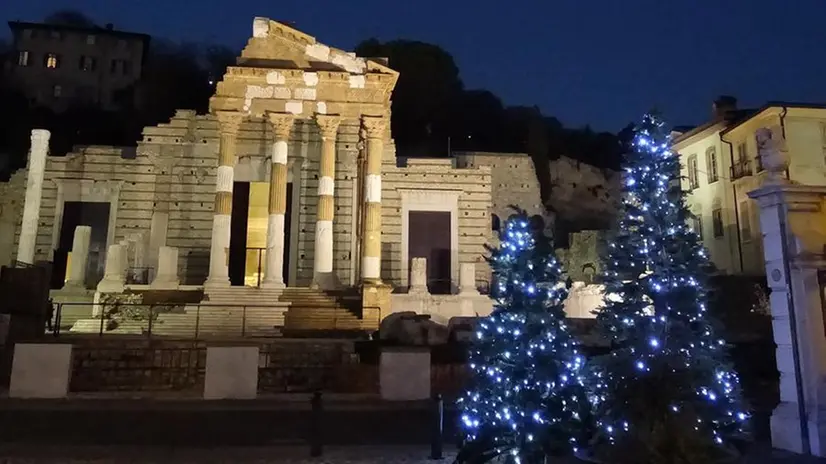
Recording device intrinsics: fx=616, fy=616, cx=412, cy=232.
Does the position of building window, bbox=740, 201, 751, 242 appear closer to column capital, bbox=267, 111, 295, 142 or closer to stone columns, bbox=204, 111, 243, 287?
column capital, bbox=267, 111, 295, 142

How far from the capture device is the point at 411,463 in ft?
29.2

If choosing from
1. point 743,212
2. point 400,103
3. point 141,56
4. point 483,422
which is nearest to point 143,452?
point 483,422

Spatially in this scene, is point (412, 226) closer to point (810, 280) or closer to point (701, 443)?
point (810, 280)

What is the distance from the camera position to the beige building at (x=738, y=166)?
28969mm

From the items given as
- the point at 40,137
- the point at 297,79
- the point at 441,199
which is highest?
the point at 297,79

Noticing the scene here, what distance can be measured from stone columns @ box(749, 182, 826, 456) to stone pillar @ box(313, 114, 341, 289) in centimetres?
1691

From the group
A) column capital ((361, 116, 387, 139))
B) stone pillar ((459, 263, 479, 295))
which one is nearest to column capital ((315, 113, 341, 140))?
column capital ((361, 116, 387, 139))

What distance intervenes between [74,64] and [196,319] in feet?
160

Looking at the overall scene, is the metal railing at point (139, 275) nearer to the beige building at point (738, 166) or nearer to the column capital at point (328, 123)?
the column capital at point (328, 123)

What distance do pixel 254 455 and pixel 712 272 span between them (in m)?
7.07

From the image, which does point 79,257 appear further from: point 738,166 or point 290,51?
point 738,166

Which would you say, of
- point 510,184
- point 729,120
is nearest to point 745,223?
point 729,120

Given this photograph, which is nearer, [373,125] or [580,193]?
[373,125]

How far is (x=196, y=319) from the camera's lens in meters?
21.0
